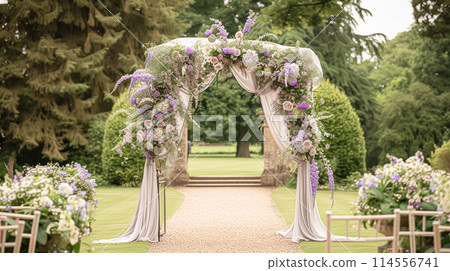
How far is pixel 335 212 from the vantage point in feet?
32.2

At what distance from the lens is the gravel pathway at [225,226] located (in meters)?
6.62

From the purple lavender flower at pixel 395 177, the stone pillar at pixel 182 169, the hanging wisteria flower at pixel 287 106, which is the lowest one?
the stone pillar at pixel 182 169

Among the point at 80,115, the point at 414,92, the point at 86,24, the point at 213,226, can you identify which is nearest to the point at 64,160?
the point at 80,115

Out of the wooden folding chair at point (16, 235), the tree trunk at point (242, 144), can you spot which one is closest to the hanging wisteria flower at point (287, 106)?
the wooden folding chair at point (16, 235)

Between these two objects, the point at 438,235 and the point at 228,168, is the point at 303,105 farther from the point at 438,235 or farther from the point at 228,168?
the point at 228,168

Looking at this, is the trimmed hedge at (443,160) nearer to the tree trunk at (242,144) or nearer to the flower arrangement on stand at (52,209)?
the flower arrangement on stand at (52,209)

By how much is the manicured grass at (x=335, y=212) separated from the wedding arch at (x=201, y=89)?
21.7 inches

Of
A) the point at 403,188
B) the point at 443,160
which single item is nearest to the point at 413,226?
the point at 403,188

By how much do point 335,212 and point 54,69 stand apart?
1240cm

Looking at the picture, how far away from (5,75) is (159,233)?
1271 cm

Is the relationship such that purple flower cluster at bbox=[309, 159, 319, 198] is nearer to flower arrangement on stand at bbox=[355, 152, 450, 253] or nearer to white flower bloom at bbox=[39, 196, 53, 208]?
flower arrangement on stand at bbox=[355, 152, 450, 253]

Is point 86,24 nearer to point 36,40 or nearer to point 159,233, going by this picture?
point 36,40

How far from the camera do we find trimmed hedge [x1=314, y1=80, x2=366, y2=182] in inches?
580

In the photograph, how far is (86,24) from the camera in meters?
18.1
